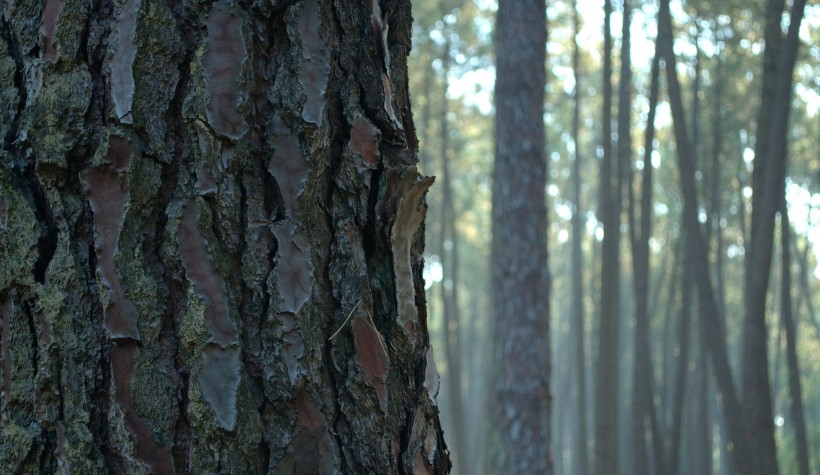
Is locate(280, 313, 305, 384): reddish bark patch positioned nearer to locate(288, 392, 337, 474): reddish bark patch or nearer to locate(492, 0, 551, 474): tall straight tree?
locate(288, 392, 337, 474): reddish bark patch

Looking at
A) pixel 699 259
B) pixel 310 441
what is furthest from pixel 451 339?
pixel 310 441

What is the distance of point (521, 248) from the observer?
17.9ft

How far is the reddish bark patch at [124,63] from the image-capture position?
2.94ft

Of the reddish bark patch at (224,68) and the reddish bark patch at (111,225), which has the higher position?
the reddish bark patch at (224,68)

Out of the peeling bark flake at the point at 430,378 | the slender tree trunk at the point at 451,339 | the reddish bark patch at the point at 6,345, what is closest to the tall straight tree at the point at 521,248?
the peeling bark flake at the point at 430,378

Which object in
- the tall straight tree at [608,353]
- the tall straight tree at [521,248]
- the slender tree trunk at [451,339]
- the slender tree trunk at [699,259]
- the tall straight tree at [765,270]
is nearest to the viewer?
the tall straight tree at [521,248]

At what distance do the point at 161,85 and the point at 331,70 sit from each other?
0.20 meters

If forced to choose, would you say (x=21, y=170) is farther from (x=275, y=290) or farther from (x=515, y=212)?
(x=515, y=212)

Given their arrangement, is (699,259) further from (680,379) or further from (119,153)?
(119,153)

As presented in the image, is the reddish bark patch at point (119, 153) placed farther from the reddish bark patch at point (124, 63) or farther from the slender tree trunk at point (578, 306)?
the slender tree trunk at point (578, 306)

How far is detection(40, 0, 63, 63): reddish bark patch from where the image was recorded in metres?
0.92

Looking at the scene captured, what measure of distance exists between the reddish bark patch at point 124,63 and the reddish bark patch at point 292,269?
22 cm

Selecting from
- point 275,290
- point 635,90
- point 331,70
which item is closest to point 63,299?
point 275,290

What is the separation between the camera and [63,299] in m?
0.88
